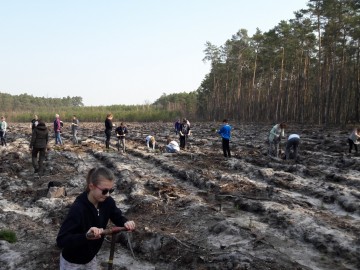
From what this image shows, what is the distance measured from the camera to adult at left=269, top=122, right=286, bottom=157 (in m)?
16.2

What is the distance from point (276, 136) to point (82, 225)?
46.3ft

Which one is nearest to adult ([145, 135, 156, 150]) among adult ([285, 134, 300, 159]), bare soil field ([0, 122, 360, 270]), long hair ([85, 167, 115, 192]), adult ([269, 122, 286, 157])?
bare soil field ([0, 122, 360, 270])

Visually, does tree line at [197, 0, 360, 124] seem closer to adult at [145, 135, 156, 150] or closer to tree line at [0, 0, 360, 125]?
tree line at [0, 0, 360, 125]

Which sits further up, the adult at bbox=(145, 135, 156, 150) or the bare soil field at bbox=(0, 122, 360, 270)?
the adult at bbox=(145, 135, 156, 150)

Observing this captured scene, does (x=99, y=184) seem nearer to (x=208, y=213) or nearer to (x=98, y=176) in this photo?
(x=98, y=176)

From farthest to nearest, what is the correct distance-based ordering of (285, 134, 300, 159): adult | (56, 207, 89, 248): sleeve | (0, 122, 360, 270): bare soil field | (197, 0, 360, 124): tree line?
1. (197, 0, 360, 124): tree line
2. (285, 134, 300, 159): adult
3. (0, 122, 360, 270): bare soil field
4. (56, 207, 89, 248): sleeve

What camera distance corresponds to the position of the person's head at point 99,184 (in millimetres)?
3152

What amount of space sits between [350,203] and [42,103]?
17327 centimetres

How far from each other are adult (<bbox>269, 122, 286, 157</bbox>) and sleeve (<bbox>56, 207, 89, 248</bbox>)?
1388 centimetres

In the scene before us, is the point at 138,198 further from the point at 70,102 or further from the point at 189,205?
the point at 70,102

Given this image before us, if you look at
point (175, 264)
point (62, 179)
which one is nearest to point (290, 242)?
point (175, 264)

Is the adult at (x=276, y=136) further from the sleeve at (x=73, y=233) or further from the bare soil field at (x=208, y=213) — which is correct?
the sleeve at (x=73, y=233)

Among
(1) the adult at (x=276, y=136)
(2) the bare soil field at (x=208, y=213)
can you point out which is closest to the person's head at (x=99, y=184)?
(2) the bare soil field at (x=208, y=213)

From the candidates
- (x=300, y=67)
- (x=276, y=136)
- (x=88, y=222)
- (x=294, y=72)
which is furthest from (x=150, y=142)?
(x=294, y=72)
